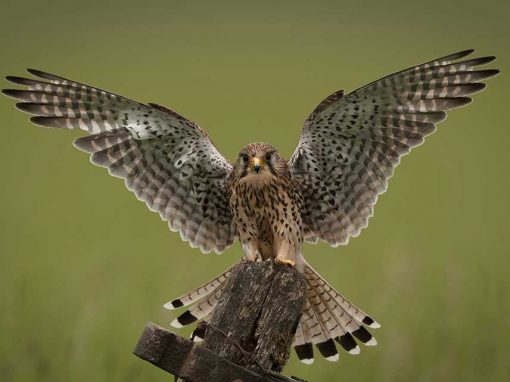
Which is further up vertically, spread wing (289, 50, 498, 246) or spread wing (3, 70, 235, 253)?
spread wing (289, 50, 498, 246)

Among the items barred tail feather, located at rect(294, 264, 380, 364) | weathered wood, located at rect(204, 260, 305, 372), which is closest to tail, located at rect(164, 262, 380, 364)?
barred tail feather, located at rect(294, 264, 380, 364)

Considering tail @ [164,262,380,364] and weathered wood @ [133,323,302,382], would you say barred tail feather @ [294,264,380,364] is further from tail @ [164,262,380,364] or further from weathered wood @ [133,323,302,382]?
weathered wood @ [133,323,302,382]

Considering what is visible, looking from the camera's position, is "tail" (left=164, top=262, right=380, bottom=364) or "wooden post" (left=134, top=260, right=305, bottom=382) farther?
"tail" (left=164, top=262, right=380, bottom=364)

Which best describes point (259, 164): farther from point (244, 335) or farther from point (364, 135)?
point (244, 335)

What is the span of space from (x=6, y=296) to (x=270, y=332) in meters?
4.09

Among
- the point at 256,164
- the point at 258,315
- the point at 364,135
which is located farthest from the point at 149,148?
the point at 258,315

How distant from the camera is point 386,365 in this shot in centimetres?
608

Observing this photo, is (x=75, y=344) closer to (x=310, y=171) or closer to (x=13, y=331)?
(x=13, y=331)

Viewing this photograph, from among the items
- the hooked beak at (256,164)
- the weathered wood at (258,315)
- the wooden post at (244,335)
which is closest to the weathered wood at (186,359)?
the wooden post at (244,335)


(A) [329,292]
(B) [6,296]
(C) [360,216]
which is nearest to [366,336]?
(A) [329,292]

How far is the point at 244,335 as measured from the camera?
9.75ft

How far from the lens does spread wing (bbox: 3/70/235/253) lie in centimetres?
492

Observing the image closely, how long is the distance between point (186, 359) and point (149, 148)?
95.3 inches

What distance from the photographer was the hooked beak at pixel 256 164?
4801 mm
